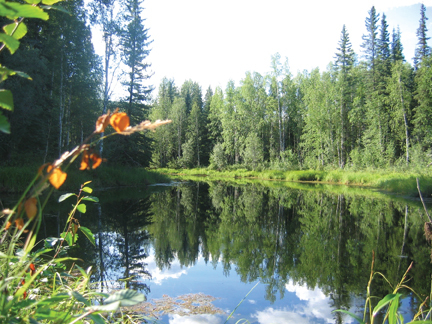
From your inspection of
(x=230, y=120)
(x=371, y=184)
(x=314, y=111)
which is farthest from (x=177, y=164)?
(x=371, y=184)

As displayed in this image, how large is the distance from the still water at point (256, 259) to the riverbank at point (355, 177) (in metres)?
5.64

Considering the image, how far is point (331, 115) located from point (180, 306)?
2649 cm

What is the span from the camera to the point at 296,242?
5758 mm

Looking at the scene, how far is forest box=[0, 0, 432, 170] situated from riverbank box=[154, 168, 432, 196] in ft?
4.46

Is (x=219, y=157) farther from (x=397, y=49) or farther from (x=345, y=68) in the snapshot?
(x=397, y=49)

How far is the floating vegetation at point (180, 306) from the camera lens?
301 centimetres

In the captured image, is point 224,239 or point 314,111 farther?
point 314,111

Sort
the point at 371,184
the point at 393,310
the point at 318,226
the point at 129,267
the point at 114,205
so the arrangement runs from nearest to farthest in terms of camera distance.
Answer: the point at 393,310
the point at 129,267
the point at 318,226
the point at 114,205
the point at 371,184

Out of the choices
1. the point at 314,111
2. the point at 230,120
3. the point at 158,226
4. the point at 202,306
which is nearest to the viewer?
the point at 202,306

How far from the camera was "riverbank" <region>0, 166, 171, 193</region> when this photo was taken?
8.97 m

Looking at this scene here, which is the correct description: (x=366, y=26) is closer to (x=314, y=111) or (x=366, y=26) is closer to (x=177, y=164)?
(x=314, y=111)

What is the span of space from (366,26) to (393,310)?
3773 cm

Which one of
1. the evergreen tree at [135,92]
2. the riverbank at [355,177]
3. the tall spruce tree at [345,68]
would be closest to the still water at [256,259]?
the riverbank at [355,177]

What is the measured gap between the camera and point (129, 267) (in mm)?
4188
